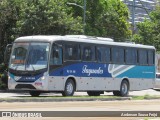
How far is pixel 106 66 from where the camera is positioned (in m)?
32.0

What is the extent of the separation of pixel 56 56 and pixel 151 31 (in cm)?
3869

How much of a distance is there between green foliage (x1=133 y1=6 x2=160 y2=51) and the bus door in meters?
36.7

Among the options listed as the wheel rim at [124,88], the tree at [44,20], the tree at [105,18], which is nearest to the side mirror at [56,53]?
the wheel rim at [124,88]

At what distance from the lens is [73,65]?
2912 cm

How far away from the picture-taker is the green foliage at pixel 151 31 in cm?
6425

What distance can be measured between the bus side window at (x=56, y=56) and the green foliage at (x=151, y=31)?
36.7 metres

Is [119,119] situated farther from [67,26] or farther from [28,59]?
[67,26]

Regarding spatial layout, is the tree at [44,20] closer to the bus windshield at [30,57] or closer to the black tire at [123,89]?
the black tire at [123,89]

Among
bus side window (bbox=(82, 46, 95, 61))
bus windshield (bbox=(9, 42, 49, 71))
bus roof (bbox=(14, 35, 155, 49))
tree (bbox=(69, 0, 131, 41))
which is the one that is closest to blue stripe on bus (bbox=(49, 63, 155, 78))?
bus side window (bbox=(82, 46, 95, 61))

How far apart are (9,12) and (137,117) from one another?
87.5 ft

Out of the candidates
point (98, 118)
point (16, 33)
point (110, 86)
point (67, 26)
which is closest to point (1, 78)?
point (16, 33)

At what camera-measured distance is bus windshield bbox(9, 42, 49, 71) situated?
27.5 meters

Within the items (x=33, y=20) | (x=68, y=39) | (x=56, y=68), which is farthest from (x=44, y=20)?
(x=56, y=68)

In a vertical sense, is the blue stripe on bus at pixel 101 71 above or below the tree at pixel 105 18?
below
